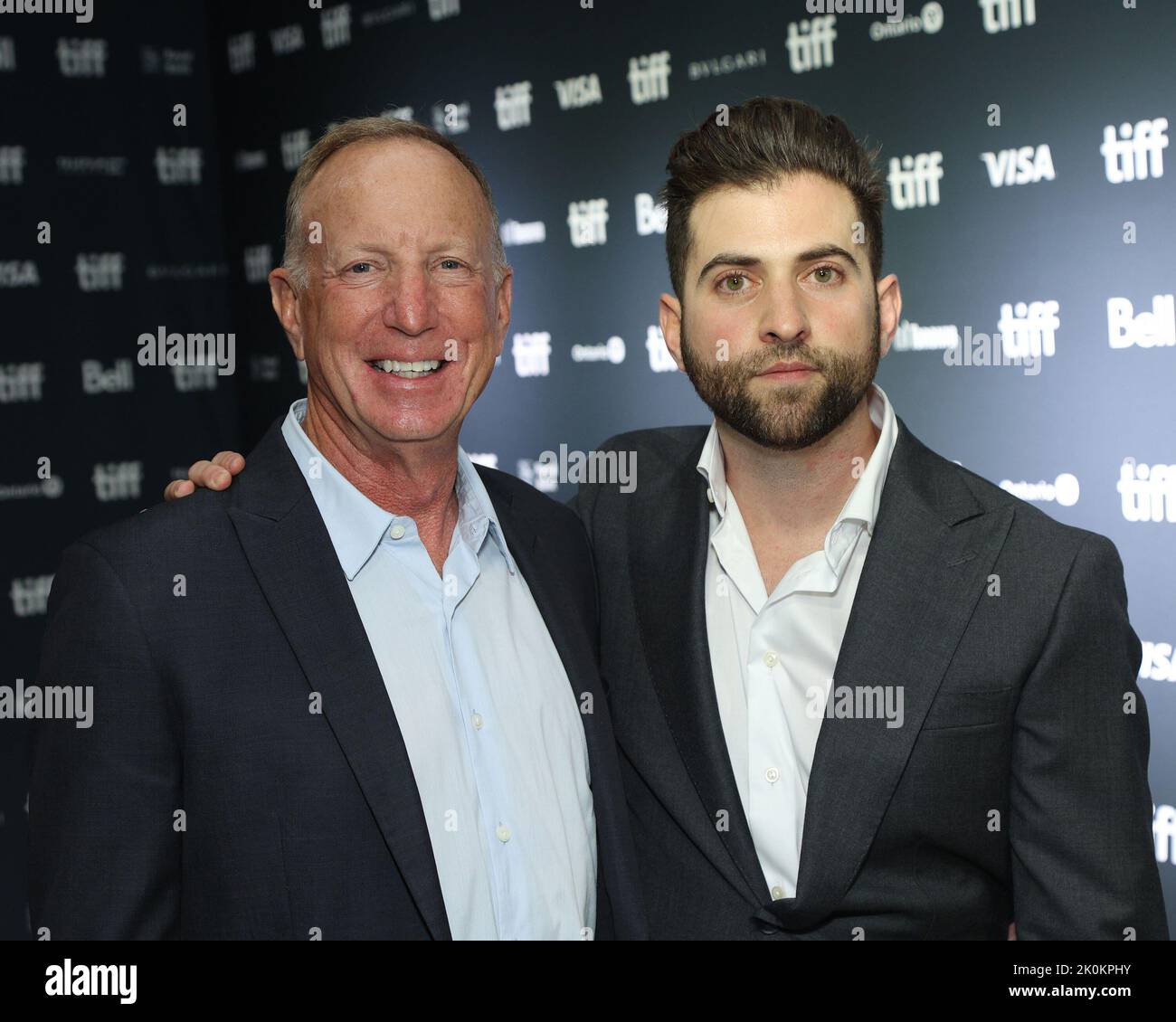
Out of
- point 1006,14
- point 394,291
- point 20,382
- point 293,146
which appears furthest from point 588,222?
point 394,291

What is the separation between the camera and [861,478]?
2.19 m

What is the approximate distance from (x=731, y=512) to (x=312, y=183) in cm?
97

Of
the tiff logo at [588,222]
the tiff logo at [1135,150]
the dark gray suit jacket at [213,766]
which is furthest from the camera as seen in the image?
the tiff logo at [588,222]

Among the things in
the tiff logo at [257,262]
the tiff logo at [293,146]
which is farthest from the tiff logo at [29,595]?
the tiff logo at [293,146]

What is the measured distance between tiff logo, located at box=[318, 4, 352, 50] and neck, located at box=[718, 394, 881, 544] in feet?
15.0

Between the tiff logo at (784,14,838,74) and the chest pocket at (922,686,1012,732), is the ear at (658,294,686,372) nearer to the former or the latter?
the chest pocket at (922,686,1012,732)

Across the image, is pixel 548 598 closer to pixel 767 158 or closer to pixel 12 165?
pixel 767 158

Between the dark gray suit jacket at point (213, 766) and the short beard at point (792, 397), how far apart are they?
788 millimetres

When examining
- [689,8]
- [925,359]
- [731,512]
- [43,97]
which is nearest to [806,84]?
[689,8]

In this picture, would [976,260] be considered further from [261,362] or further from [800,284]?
[261,362]

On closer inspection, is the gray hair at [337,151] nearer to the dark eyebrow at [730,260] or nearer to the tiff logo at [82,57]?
the dark eyebrow at [730,260]

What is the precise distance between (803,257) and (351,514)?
0.92 meters

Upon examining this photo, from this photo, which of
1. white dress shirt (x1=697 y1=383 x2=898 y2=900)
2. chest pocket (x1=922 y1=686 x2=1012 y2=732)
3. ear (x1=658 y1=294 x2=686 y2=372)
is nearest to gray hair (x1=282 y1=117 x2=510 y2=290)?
ear (x1=658 y1=294 x2=686 y2=372)

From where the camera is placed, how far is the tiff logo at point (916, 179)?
4273 mm
